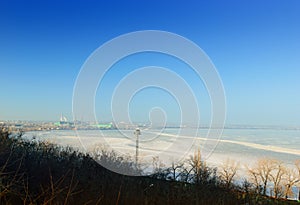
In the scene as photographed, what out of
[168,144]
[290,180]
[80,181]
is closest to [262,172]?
[290,180]

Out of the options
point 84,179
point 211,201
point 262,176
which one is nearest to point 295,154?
point 262,176

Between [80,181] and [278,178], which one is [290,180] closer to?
[278,178]

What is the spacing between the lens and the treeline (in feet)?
19.4

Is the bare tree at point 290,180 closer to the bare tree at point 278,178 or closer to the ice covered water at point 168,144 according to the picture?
the bare tree at point 278,178

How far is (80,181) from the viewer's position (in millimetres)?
7906

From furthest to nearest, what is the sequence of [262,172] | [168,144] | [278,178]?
[168,144] < [262,172] < [278,178]

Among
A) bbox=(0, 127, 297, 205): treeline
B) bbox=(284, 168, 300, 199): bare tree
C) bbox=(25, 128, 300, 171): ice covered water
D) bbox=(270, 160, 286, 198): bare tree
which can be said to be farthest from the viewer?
bbox=(284, 168, 300, 199): bare tree

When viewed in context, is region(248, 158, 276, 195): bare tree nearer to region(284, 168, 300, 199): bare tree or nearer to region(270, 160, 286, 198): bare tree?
region(270, 160, 286, 198): bare tree

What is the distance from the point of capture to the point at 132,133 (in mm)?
18219

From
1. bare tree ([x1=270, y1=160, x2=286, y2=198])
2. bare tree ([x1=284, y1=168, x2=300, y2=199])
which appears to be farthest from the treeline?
bare tree ([x1=284, y1=168, x2=300, y2=199])

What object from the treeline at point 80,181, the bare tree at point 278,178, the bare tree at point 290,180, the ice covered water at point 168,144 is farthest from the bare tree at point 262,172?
the treeline at point 80,181

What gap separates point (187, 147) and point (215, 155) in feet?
25.1

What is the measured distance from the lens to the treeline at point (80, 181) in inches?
233

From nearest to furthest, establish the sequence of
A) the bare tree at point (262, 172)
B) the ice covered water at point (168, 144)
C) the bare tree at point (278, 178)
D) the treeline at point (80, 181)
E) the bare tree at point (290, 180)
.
Answer: the treeline at point (80, 181), the ice covered water at point (168, 144), the bare tree at point (278, 178), the bare tree at point (290, 180), the bare tree at point (262, 172)
